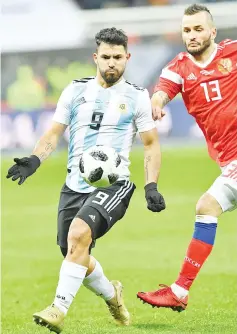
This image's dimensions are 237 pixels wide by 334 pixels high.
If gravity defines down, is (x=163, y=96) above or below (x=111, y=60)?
below

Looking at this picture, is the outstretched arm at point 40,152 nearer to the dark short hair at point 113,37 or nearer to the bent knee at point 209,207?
the dark short hair at point 113,37

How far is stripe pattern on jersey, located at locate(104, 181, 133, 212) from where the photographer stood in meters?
7.68

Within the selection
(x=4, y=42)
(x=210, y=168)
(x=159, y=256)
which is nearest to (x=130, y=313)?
(x=159, y=256)

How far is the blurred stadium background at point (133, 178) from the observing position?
966 cm

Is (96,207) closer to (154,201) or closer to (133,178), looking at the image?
Answer: (154,201)

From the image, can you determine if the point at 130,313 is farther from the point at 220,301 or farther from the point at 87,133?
the point at 87,133

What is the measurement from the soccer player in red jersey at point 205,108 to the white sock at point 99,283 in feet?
1.60

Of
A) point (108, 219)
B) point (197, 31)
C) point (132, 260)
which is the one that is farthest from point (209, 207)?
point (132, 260)

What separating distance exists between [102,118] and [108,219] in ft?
3.02

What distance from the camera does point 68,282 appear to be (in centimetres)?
736

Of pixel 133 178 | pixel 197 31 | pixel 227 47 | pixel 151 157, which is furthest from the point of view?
pixel 133 178

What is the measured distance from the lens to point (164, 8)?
110 feet

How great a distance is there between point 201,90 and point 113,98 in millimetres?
808

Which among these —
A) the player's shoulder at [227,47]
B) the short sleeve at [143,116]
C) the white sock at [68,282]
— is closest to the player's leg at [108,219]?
the white sock at [68,282]
